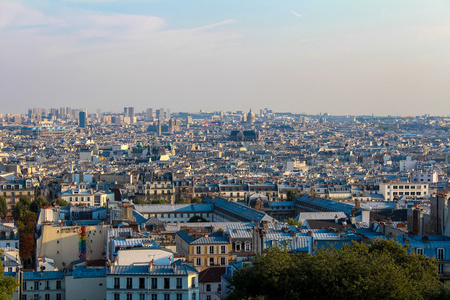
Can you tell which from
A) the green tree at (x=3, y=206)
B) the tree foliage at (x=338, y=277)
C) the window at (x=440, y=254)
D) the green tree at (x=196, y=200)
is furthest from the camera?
the green tree at (x=196, y=200)

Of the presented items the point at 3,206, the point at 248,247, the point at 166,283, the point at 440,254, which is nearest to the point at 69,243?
the point at 248,247

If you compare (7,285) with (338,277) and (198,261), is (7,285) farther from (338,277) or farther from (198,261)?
(198,261)

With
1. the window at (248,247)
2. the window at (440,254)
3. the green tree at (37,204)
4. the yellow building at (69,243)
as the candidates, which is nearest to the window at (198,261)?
the window at (248,247)

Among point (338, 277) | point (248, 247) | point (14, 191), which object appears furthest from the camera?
point (14, 191)

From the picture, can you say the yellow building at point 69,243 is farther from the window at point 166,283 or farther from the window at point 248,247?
the window at point 166,283

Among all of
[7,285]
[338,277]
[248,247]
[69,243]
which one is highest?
[338,277]

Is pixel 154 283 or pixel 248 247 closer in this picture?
pixel 154 283

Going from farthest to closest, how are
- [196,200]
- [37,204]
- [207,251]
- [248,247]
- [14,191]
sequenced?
[14,191]
[196,200]
[37,204]
[248,247]
[207,251]

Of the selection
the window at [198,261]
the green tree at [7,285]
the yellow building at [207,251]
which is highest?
the green tree at [7,285]

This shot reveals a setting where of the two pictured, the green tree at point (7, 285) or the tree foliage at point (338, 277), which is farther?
the green tree at point (7, 285)
